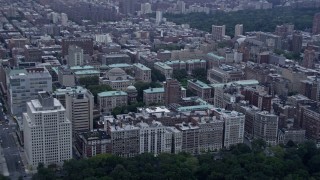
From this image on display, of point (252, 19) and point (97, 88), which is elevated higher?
point (252, 19)

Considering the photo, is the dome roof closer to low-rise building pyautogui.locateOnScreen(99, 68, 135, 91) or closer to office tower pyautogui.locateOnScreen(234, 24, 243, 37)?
low-rise building pyautogui.locateOnScreen(99, 68, 135, 91)

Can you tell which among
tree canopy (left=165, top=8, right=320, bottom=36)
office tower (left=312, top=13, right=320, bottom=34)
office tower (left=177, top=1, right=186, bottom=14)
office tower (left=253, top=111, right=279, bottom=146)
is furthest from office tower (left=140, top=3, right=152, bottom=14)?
office tower (left=253, top=111, right=279, bottom=146)

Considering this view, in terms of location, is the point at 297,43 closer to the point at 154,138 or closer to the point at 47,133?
the point at 154,138

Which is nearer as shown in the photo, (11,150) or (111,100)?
(11,150)

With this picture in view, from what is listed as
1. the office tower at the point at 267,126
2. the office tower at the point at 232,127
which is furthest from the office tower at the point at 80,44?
the office tower at the point at 267,126

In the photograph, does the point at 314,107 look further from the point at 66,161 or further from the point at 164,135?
the point at 66,161

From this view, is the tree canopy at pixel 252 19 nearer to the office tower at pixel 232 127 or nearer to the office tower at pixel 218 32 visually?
the office tower at pixel 218 32

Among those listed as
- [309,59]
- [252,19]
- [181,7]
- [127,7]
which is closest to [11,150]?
[309,59]
